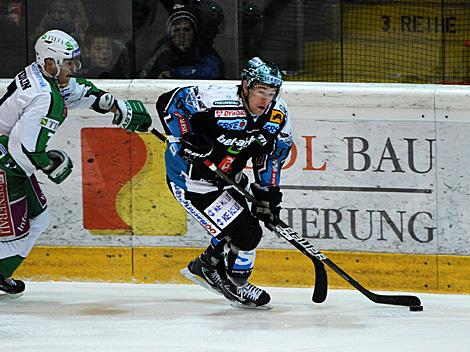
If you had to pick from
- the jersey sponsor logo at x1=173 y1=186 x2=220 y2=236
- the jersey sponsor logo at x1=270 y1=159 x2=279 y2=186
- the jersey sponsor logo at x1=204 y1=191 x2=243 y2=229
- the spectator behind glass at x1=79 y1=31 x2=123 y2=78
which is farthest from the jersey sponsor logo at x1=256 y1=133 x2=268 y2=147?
the spectator behind glass at x1=79 y1=31 x2=123 y2=78

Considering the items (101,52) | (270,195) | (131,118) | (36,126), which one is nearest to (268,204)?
(270,195)

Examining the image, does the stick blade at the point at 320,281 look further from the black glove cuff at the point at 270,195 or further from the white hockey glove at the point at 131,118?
the white hockey glove at the point at 131,118

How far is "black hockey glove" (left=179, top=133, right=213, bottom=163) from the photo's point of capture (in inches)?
204

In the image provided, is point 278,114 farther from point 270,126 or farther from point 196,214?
point 196,214

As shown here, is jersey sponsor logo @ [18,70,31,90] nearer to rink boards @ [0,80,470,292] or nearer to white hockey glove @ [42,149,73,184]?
white hockey glove @ [42,149,73,184]

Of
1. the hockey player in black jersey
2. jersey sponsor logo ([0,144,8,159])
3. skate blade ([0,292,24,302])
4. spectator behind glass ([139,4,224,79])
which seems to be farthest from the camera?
spectator behind glass ([139,4,224,79])

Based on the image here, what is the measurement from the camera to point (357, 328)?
16.4ft

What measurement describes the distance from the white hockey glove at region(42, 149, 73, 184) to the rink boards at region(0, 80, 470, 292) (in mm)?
767

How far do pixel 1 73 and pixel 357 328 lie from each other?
257cm

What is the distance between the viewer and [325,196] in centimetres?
599

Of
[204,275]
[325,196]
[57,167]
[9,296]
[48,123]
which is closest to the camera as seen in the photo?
[48,123]

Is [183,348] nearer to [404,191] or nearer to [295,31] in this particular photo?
[404,191]

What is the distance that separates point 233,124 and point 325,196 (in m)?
0.99

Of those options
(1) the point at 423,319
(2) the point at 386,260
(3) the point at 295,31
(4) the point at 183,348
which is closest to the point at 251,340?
(4) the point at 183,348
